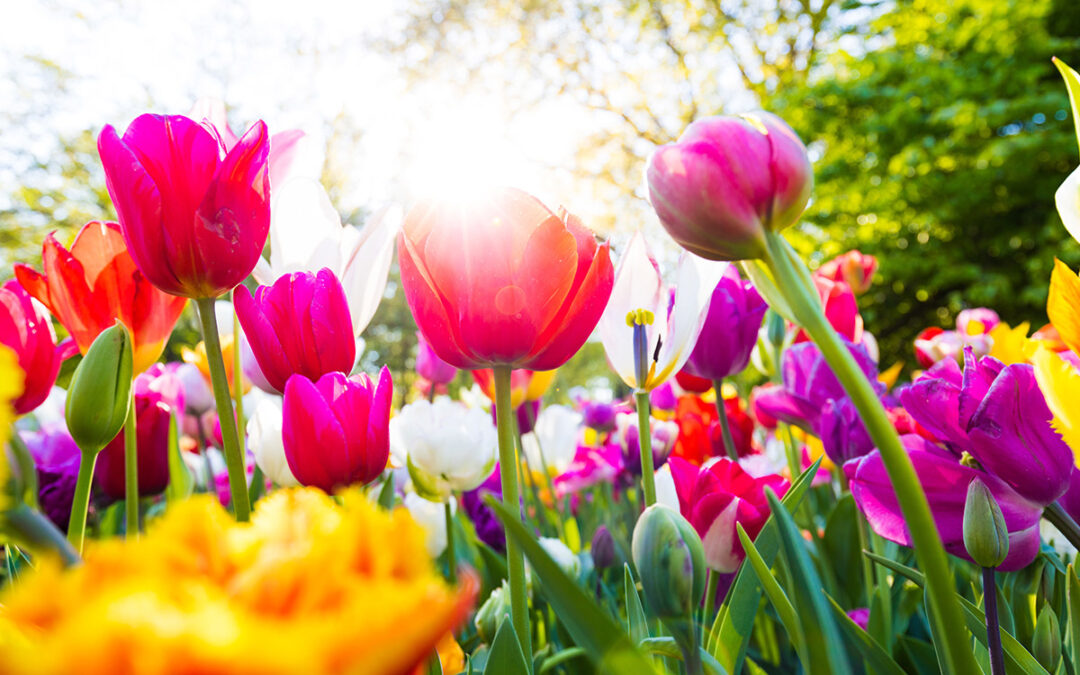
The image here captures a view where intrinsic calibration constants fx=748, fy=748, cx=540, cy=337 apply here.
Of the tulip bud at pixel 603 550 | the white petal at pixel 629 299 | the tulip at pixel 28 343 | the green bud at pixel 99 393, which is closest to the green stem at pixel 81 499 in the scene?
the green bud at pixel 99 393

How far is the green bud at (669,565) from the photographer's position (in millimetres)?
304

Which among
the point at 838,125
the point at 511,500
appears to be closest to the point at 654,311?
the point at 511,500

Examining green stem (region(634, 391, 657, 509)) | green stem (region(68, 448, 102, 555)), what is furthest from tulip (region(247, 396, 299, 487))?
green stem (region(634, 391, 657, 509))

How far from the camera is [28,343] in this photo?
50 cm

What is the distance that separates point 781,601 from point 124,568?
255mm

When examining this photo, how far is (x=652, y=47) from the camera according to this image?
32.0ft

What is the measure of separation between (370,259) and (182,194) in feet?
0.49

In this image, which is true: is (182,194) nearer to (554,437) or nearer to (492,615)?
(492,615)

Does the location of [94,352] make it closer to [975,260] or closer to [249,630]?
[249,630]

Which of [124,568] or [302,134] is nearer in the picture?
[124,568]

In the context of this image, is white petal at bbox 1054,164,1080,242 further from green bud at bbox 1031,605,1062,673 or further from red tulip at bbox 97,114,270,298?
red tulip at bbox 97,114,270,298

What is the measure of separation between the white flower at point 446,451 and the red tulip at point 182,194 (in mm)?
386

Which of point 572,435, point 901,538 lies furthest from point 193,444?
point 901,538

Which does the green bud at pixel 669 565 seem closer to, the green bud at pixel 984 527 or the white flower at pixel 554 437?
the green bud at pixel 984 527
